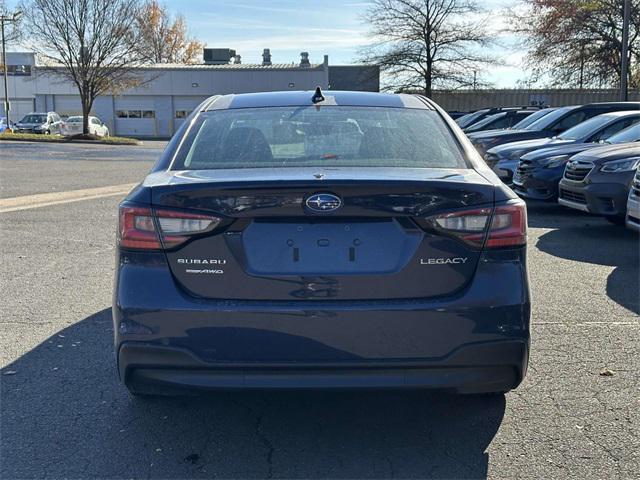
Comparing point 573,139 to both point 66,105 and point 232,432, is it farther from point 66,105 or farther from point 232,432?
point 66,105

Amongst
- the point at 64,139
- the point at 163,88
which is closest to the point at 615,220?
the point at 64,139

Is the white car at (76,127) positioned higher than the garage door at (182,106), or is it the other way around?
the garage door at (182,106)

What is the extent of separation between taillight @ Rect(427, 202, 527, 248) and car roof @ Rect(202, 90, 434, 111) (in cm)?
131

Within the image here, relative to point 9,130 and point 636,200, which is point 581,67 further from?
point 9,130

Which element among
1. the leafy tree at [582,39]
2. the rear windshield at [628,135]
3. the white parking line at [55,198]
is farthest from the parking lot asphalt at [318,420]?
the leafy tree at [582,39]

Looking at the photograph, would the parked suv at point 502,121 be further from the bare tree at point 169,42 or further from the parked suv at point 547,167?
the bare tree at point 169,42

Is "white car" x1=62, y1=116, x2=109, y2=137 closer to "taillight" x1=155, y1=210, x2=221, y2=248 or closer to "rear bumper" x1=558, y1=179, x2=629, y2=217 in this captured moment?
"rear bumper" x1=558, y1=179, x2=629, y2=217

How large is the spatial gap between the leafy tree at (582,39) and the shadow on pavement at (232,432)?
30066mm

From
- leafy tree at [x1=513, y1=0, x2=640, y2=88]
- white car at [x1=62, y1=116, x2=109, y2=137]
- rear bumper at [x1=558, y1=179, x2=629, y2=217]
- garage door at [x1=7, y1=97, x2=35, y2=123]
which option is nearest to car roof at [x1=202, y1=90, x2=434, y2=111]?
rear bumper at [x1=558, y1=179, x2=629, y2=217]

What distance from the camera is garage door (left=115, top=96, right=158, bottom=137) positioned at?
55.7m

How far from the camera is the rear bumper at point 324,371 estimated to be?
2.92m

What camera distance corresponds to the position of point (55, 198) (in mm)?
12008

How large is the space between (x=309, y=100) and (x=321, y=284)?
1661 millimetres

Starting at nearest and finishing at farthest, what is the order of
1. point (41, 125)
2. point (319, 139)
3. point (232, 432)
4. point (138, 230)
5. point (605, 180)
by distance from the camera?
1. point (138, 230)
2. point (232, 432)
3. point (319, 139)
4. point (605, 180)
5. point (41, 125)
